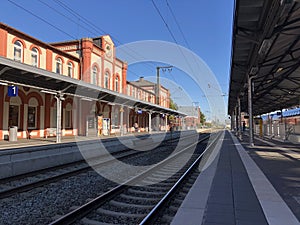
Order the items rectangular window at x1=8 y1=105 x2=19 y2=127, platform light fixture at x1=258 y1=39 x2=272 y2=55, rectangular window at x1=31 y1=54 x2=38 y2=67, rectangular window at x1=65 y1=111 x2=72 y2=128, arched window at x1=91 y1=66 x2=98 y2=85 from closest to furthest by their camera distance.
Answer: platform light fixture at x1=258 y1=39 x2=272 y2=55
rectangular window at x1=8 y1=105 x2=19 y2=127
rectangular window at x1=31 y1=54 x2=38 y2=67
rectangular window at x1=65 y1=111 x2=72 y2=128
arched window at x1=91 y1=66 x2=98 y2=85

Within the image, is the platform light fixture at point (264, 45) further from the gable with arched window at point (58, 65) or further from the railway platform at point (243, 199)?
the gable with arched window at point (58, 65)

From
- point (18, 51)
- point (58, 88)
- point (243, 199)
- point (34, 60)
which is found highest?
point (18, 51)

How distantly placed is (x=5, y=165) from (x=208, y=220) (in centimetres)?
686

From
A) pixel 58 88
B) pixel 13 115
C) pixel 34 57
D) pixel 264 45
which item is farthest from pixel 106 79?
pixel 264 45

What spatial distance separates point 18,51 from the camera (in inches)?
830

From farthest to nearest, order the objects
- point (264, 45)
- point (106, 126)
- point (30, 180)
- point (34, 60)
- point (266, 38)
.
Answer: point (106, 126) < point (34, 60) < point (264, 45) < point (266, 38) < point (30, 180)

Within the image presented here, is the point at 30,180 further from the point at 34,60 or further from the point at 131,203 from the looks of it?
the point at 34,60

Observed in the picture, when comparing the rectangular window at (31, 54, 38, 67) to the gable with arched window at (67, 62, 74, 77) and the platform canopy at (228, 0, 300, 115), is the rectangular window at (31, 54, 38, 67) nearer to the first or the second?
the gable with arched window at (67, 62, 74, 77)

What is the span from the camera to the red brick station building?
1454 centimetres

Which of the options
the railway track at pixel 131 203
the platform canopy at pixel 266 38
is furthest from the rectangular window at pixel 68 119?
the railway track at pixel 131 203

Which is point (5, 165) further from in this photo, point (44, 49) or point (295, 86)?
point (295, 86)

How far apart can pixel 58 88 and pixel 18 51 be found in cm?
783

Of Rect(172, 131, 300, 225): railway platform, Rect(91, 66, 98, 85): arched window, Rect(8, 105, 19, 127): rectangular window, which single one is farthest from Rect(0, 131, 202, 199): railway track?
Rect(91, 66, 98, 85): arched window

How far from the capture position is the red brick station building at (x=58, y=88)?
14.5 metres
